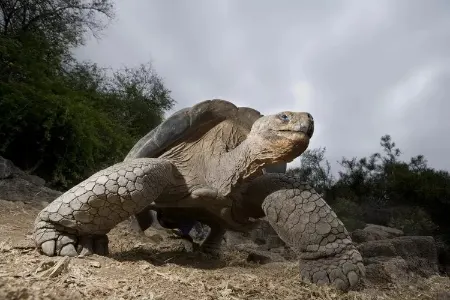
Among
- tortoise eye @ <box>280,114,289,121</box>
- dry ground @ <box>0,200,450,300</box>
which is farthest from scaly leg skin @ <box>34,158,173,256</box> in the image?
tortoise eye @ <box>280,114,289,121</box>

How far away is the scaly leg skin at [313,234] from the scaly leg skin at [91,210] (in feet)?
2.91

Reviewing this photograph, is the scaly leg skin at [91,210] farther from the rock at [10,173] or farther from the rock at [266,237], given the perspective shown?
the rock at [266,237]

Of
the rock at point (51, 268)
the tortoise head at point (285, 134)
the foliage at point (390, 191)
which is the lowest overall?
the rock at point (51, 268)

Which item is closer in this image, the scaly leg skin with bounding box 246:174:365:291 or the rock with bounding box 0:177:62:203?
the scaly leg skin with bounding box 246:174:365:291

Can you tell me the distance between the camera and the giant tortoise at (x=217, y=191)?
2314 millimetres

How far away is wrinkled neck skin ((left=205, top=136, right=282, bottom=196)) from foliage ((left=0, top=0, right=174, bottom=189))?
4516 mm

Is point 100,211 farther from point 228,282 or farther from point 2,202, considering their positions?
point 2,202

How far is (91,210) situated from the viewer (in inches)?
91.0

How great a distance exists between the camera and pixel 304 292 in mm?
2025

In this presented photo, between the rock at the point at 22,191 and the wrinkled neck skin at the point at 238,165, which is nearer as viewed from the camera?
the wrinkled neck skin at the point at 238,165

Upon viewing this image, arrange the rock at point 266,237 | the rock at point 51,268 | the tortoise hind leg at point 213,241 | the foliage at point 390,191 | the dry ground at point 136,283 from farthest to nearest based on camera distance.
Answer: the foliage at point 390,191 → the rock at point 266,237 → the tortoise hind leg at point 213,241 → the rock at point 51,268 → the dry ground at point 136,283

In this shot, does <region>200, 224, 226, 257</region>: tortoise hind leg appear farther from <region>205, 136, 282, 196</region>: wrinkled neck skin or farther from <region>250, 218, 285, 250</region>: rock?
<region>250, 218, 285, 250</region>: rock

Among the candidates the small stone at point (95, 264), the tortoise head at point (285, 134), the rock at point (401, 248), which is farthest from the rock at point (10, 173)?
the rock at point (401, 248)

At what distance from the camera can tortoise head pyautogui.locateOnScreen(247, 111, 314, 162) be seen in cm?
237
